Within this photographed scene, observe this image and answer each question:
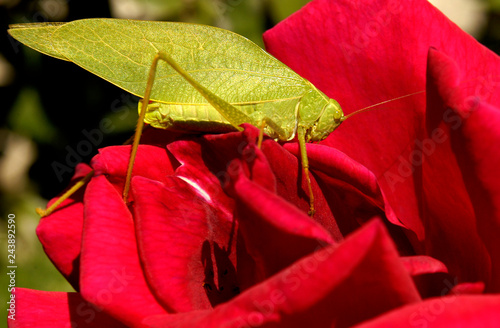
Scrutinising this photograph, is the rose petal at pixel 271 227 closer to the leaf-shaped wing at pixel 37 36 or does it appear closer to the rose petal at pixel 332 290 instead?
the rose petal at pixel 332 290

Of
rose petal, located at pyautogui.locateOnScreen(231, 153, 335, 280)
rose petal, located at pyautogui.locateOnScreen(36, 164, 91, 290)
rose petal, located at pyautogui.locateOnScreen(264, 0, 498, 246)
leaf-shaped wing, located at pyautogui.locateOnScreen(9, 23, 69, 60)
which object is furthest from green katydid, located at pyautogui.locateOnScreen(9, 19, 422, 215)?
rose petal, located at pyautogui.locateOnScreen(231, 153, 335, 280)

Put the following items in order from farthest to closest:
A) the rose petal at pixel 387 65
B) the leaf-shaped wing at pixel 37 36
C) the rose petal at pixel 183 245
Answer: the leaf-shaped wing at pixel 37 36
the rose petal at pixel 387 65
the rose petal at pixel 183 245

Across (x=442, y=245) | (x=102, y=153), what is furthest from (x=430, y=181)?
(x=102, y=153)

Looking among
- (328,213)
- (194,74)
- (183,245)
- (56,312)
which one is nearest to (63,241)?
(56,312)

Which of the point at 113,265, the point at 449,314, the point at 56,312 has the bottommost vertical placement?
the point at 56,312

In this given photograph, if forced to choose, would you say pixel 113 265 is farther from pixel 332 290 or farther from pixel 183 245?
pixel 332 290

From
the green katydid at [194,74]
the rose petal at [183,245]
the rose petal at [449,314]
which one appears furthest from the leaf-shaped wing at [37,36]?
the rose petal at [449,314]
